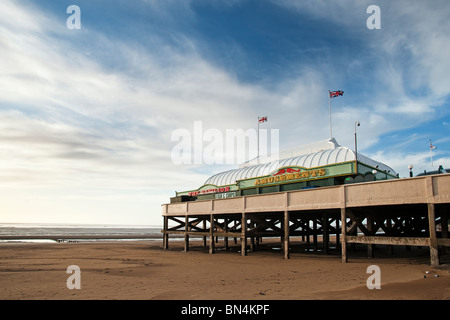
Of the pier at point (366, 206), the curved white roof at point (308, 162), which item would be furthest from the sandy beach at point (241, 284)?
the curved white roof at point (308, 162)

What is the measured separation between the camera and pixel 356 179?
22047 mm

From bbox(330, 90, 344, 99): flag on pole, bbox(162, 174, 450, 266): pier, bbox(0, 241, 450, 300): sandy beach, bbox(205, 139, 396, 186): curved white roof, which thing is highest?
bbox(330, 90, 344, 99): flag on pole

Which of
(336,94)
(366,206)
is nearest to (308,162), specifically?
(336,94)

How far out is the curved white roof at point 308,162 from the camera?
2470cm

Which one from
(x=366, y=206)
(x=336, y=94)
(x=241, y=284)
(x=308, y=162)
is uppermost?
(x=336, y=94)

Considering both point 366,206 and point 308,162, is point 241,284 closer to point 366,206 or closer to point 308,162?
point 366,206

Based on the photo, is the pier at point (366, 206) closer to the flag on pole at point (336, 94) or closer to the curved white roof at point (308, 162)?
the curved white roof at point (308, 162)

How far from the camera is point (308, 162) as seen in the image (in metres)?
26.7

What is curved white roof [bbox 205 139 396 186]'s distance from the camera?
24.7 meters

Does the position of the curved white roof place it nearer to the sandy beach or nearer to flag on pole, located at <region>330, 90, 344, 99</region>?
flag on pole, located at <region>330, 90, 344, 99</region>

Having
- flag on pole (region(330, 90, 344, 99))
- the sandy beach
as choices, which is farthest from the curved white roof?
the sandy beach
